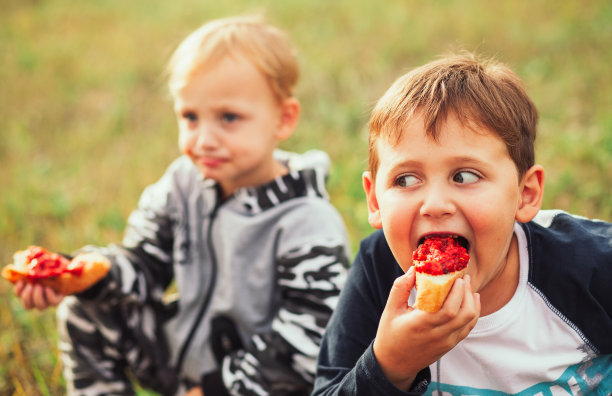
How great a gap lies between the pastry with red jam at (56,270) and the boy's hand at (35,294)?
→ 24mm

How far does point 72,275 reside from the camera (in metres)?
2.62

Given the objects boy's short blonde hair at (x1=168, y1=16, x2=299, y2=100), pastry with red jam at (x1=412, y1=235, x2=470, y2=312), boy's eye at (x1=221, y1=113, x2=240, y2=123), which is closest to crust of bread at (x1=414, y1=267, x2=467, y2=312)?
pastry with red jam at (x1=412, y1=235, x2=470, y2=312)

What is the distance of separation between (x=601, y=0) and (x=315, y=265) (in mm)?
5909

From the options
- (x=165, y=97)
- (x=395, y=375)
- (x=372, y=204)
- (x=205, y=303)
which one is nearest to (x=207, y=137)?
(x=205, y=303)

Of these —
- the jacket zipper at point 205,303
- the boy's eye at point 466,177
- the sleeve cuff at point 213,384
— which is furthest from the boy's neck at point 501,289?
the jacket zipper at point 205,303

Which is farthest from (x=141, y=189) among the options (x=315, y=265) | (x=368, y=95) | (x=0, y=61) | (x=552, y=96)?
(x=0, y=61)

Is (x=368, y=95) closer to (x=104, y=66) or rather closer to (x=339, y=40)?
(x=339, y=40)

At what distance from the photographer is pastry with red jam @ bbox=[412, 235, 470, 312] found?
1548 millimetres

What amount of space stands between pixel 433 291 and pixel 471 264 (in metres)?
0.24

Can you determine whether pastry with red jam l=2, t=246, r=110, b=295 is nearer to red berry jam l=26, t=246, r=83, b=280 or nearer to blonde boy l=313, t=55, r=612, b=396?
red berry jam l=26, t=246, r=83, b=280

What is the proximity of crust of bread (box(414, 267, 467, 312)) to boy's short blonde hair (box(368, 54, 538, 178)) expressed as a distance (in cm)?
39

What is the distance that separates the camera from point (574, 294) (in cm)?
189

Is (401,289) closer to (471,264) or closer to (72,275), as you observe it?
(471,264)

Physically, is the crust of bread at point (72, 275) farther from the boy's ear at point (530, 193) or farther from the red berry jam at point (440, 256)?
the boy's ear at point (530, 193)
